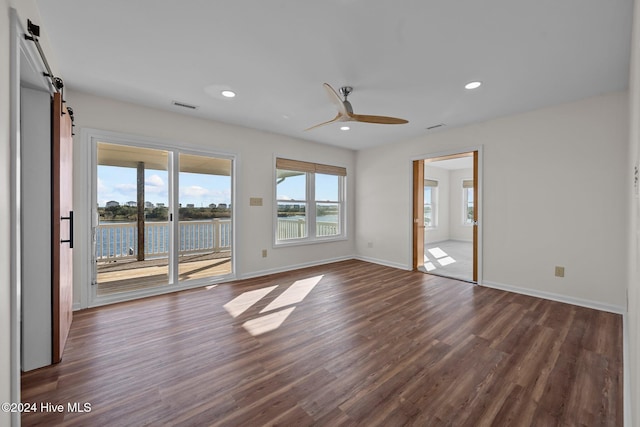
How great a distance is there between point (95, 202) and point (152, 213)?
2.87ft

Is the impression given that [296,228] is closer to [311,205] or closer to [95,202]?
[311,205]

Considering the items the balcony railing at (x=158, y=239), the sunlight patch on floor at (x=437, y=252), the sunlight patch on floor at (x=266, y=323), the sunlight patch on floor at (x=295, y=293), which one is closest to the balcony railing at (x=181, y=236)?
the balcony railing at (x=158, y=239)

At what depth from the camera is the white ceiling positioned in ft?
5.85

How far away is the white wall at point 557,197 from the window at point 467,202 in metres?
Answer: 4.95

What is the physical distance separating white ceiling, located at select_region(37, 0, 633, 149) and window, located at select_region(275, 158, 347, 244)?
175 centimetres

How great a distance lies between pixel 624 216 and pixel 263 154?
4739 millimetres

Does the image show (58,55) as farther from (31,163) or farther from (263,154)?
(263,154)

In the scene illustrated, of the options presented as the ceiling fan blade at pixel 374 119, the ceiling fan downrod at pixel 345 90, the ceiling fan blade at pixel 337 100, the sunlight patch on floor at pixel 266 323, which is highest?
the ceiling fan downrod at pixel 345 90

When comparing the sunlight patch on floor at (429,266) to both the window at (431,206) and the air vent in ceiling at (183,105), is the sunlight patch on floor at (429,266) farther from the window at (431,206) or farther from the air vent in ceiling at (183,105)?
the air vent in ceiling at (183,105)

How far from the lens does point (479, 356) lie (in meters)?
2.11

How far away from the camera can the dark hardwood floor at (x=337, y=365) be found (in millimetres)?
1534

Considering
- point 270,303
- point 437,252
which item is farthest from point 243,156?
point 437,252

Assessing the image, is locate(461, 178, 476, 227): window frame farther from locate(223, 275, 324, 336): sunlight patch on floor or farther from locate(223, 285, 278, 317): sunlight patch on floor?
locate(223, 285, 278, 317): sunlight patch on floor

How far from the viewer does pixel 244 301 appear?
3.29m
